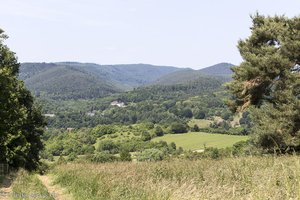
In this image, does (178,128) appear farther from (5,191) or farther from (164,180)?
(164,180)

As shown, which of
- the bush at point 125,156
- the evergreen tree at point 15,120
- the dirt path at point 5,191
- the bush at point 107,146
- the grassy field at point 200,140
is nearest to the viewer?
the dirt path at point 5,191

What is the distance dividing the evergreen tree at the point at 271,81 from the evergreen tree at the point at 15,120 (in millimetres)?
15530

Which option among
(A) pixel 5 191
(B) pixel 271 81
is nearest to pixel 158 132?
(B) pixel 271 81

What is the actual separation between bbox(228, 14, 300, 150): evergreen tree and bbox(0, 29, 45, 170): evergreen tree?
1553 cm

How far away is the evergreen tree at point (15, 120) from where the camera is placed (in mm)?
24578

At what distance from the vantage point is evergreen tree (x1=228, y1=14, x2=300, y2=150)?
22391 mm

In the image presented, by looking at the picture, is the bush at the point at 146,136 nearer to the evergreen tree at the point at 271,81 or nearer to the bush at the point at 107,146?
the bush at the point at 107,146

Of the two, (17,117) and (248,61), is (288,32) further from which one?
(17,117)

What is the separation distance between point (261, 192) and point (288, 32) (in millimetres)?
23786

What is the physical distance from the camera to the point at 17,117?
1074 inches

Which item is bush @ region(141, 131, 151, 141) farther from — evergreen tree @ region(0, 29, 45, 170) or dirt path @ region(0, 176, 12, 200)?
dirt path @ region(0, 176, 12, 200)

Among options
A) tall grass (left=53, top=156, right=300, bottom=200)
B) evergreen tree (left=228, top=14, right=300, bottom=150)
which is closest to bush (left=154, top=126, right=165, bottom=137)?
evergreen tree (left=228, top=14, right=300, bottom=150)

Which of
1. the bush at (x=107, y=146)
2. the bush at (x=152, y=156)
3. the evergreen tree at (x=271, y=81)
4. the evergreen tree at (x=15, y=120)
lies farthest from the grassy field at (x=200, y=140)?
the evergreen tree at (x=271, y=81)

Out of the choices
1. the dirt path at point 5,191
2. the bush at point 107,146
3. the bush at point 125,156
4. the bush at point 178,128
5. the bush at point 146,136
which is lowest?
the bush at point 107,146
